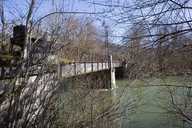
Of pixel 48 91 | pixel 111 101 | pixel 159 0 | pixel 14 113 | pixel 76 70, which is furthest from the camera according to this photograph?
pixel 76 70

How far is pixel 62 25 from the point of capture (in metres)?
8.20

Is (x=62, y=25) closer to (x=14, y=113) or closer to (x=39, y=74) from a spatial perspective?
(x=39, y=74)

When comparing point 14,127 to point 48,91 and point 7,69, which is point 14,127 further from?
point 48,91

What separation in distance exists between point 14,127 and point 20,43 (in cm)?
167

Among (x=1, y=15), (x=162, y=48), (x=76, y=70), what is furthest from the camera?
(x=76, y=70)

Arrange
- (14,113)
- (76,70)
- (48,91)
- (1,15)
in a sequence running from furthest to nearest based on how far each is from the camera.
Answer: (76,70) < (48,91) < (1,15) < (14,113)

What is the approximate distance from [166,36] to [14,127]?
289cm

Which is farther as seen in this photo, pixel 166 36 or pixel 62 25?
pixel 62 25

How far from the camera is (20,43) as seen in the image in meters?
6.45

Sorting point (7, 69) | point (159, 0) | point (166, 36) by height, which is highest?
point (159, 0)

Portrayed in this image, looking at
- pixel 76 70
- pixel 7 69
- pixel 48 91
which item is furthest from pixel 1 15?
pixel 76 70

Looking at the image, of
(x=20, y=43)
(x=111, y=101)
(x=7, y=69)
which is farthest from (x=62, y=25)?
(x=111, y=101)

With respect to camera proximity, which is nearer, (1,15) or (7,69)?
(7,69)

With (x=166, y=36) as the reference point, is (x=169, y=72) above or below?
below
